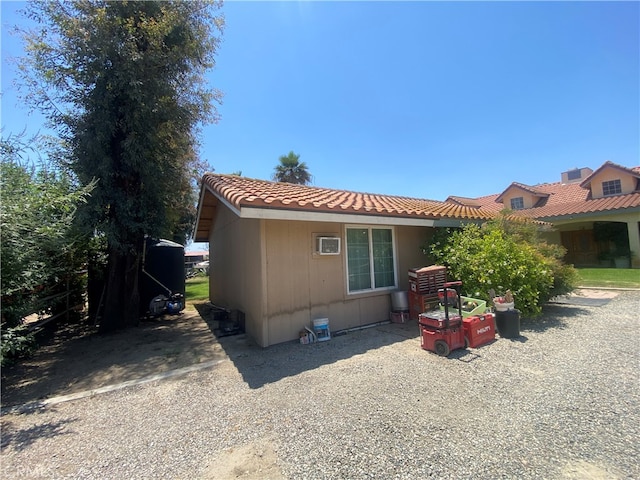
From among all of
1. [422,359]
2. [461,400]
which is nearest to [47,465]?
[461,400]

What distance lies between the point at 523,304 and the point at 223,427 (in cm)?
653

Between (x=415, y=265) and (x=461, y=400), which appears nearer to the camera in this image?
(x=461, y=400)

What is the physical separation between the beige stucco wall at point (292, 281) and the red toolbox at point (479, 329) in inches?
95.8

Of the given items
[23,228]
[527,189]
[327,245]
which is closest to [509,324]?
[327,245]

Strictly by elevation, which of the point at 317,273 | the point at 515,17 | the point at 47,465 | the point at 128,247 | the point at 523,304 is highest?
the point at 515,17

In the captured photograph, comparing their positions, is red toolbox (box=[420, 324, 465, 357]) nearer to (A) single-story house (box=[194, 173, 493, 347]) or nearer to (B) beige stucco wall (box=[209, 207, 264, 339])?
(A) single-story house (box=[194, 173, 493, 347])

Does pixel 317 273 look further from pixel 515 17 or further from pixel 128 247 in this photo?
pixel 515 17

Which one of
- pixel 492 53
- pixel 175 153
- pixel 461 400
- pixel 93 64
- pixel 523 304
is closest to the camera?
pixel 461 400

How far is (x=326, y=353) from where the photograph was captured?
5262 millimetres

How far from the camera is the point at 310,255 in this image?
6375mm

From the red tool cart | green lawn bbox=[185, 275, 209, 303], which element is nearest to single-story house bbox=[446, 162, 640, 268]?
the red tool cart

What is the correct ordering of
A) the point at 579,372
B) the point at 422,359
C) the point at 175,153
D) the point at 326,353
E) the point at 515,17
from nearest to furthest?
the point at 579,372
the point at 422,359
the point at 326,353
the point at 515,17
the point at 175,153

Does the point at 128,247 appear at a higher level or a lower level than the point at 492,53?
lower

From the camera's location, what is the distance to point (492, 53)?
9375 mm
